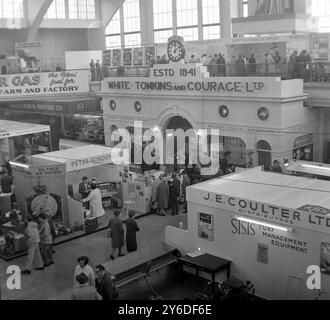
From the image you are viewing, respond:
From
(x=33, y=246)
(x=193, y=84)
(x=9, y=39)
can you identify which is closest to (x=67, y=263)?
(x=33, y=246)

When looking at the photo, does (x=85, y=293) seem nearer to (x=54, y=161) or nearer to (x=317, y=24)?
(x=54, y=161)

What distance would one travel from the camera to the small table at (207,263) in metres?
9.85

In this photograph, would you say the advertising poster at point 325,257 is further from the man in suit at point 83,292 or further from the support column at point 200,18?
the support column at point 200,18

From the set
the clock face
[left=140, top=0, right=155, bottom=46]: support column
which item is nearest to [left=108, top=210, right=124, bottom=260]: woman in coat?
the clock face

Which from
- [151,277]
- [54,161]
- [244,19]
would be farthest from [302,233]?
[244,19]

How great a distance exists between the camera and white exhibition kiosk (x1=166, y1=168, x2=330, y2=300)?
8953 mm

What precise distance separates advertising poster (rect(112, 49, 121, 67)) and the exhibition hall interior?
0.29ft

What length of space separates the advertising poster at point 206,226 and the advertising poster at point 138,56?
15.3 meters

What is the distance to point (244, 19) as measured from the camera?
75.0ft

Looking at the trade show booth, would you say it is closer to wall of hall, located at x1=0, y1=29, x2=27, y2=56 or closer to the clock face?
the clock face

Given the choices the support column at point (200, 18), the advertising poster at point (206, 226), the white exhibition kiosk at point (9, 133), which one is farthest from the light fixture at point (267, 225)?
the support column at point (200, 18)

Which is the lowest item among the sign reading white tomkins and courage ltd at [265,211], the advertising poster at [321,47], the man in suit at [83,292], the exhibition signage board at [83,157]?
the man in suit at [83,292]

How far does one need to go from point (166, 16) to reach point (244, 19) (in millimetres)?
11979

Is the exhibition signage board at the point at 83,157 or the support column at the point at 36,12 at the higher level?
the support column at the point at 36,12
